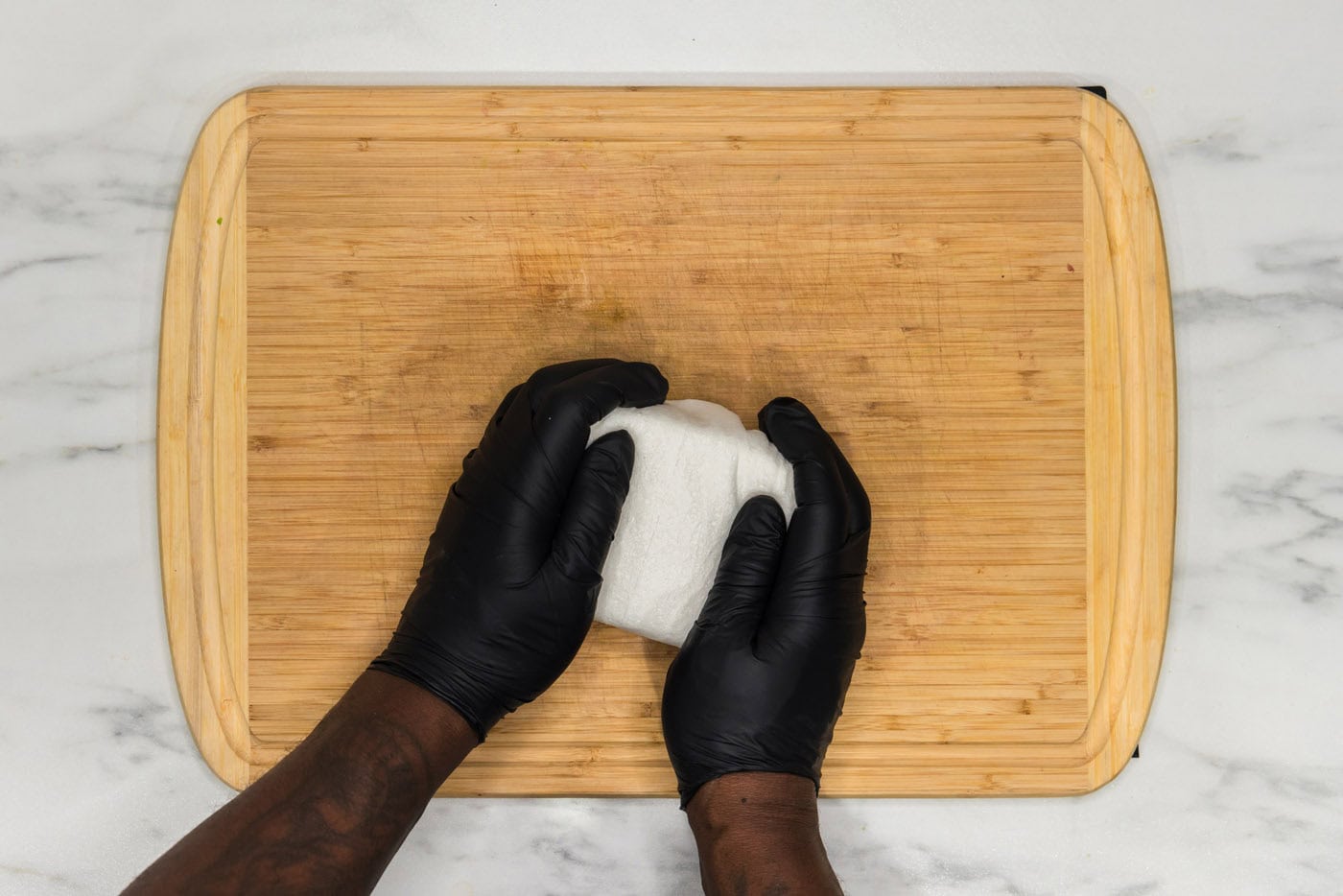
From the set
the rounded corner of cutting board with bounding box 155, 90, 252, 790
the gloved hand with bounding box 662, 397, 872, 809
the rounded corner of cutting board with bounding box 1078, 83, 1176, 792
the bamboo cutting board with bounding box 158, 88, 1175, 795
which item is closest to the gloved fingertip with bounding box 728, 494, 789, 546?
the gloved hand with bounding box 662, 397, 872, 809

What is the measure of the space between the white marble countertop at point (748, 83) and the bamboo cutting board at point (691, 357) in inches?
2.2

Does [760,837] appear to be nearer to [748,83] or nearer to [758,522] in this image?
[758,522]

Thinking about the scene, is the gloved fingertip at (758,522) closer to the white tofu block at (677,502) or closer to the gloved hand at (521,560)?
the white tofu block at (677,502)

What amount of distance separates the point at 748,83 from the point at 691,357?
0.94 ft

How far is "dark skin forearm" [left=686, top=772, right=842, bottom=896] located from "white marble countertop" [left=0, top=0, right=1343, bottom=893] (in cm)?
10

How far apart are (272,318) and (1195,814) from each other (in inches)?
41.9

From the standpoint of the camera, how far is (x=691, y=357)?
932 mm

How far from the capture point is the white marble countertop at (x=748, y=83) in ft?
3.16

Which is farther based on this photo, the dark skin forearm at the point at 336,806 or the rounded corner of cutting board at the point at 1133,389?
the rounded corner of cutting board at the point at 1133,389

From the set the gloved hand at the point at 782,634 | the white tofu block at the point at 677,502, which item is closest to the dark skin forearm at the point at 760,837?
the gloved hand at the point at 782,634

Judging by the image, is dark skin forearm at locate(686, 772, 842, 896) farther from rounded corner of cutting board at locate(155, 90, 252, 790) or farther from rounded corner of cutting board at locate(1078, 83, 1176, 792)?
rounded corner of cutting board at locate(155, 90, 252, 790)

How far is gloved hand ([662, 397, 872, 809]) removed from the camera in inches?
34.2

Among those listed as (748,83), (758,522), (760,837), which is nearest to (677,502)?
(758,522)

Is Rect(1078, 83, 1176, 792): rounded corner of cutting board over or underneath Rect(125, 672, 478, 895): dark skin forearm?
over
